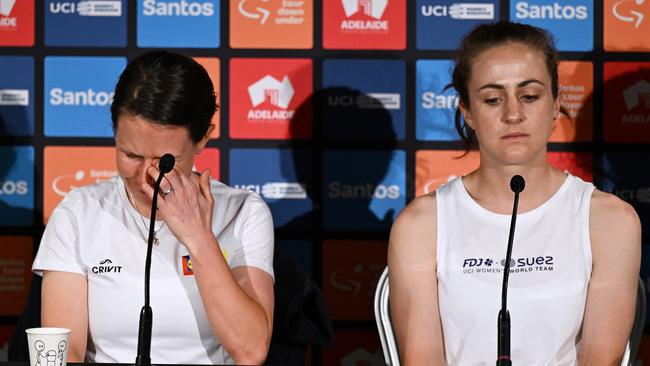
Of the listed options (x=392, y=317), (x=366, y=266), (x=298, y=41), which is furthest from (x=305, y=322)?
(x=298, y=41)

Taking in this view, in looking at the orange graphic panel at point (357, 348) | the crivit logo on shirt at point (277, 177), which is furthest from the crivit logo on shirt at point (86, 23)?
the orange graphic panel at point (357, 348)

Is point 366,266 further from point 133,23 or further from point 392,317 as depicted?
point 133,23

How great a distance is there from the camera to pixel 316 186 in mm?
2668

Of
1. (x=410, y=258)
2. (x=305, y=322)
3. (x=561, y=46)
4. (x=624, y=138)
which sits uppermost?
(x=561, y=46)

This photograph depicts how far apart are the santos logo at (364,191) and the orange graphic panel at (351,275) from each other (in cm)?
14

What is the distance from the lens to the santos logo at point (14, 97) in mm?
2668

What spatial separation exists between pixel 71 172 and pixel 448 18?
50.1 inches

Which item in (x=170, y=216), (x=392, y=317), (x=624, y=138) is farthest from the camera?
(x=624, y=138)

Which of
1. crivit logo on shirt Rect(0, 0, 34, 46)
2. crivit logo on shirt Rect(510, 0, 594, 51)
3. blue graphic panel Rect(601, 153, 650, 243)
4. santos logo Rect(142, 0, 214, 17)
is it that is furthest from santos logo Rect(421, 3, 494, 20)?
crivit logo on shirt Rect(0, 0, 34, 46)

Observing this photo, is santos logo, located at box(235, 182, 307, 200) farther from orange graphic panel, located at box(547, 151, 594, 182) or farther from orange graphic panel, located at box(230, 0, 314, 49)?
orange graphic panel, located at box(547, 151, 594, 182)

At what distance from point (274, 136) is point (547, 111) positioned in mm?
1029

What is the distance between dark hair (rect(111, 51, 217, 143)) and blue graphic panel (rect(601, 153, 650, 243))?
138 cm

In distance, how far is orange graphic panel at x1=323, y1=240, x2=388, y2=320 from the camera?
8.75 feet

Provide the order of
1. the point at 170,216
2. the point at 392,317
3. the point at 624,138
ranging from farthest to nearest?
the point at 624,138 < the point at 392,317 < the point at 170,216
